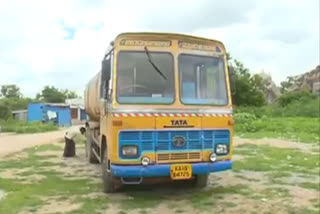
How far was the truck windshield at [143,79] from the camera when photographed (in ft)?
26.1

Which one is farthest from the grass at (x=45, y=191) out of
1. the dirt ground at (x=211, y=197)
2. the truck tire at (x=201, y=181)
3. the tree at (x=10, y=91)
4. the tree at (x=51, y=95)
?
the tree at (x=10, y=91)

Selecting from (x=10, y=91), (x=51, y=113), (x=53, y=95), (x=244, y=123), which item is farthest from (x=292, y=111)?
(x=10, y=91)

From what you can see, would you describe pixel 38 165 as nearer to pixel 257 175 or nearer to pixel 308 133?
pixel 257 175

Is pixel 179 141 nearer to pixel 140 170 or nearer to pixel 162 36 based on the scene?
pixel 140 170

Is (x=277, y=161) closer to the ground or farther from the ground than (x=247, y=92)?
closer to the ground

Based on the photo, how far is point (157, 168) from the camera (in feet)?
25.5

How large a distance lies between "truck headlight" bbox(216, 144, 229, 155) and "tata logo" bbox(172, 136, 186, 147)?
72cm

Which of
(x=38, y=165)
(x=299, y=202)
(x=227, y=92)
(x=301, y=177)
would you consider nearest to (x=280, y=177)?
(x=301, y=177)

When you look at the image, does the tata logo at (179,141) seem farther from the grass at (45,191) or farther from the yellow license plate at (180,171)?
the grass at (45,191)

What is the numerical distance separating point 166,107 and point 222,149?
1377 mm

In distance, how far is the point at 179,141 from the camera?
26.3 feet

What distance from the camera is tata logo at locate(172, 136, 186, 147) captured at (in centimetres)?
798

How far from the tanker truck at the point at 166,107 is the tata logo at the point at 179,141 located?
0.06 ft

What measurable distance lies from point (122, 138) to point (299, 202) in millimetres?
3356
